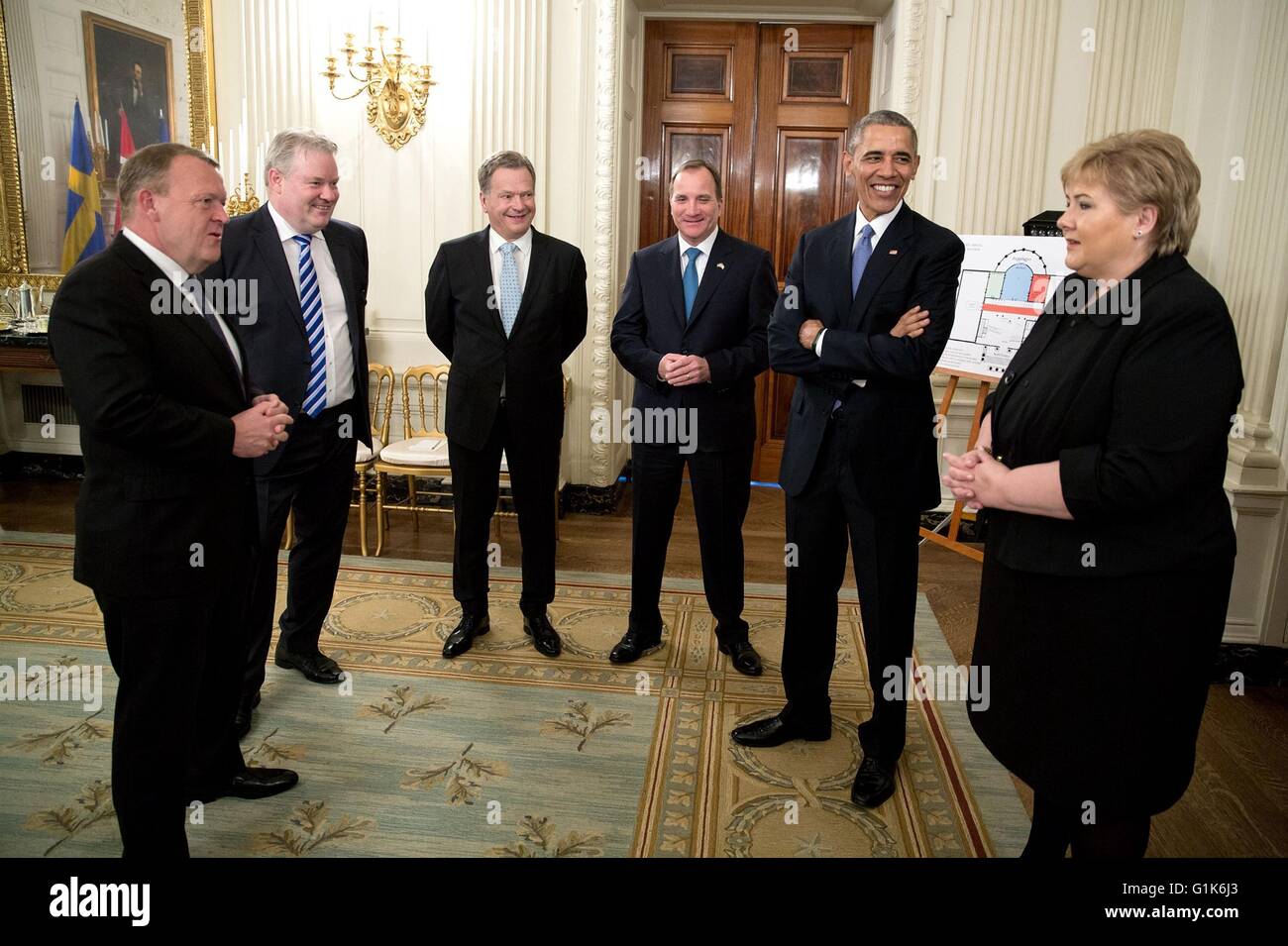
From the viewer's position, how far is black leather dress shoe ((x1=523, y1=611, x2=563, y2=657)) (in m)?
3.86

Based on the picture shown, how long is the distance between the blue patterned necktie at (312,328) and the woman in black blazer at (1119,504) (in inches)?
88.1

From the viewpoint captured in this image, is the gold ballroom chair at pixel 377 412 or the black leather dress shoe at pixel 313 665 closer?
the black leather dress shoe at pixel 313 665

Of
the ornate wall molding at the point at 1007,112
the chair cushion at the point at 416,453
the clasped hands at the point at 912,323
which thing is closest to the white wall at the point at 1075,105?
the ornate wall molding at the point at 1007,112

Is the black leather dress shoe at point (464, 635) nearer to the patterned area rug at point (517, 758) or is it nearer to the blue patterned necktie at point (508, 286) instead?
the patterned area rug at point (517, 758)

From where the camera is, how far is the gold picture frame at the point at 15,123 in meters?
5.77

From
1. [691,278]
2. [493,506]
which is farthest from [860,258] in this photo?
[493,506]

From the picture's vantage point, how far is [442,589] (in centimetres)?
464

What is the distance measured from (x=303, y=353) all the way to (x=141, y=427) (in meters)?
1.22

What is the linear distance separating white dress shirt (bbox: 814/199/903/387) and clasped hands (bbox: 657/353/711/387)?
642mm

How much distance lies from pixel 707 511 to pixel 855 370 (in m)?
1.07

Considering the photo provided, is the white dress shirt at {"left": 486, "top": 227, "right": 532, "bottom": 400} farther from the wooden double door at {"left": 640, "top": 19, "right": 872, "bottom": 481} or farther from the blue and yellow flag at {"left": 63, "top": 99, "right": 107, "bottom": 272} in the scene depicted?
the blue and yellow flag at {"left": 63, "top": 99, "right": 107, "bottom": 272}

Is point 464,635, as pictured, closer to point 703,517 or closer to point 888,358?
point 703,517
